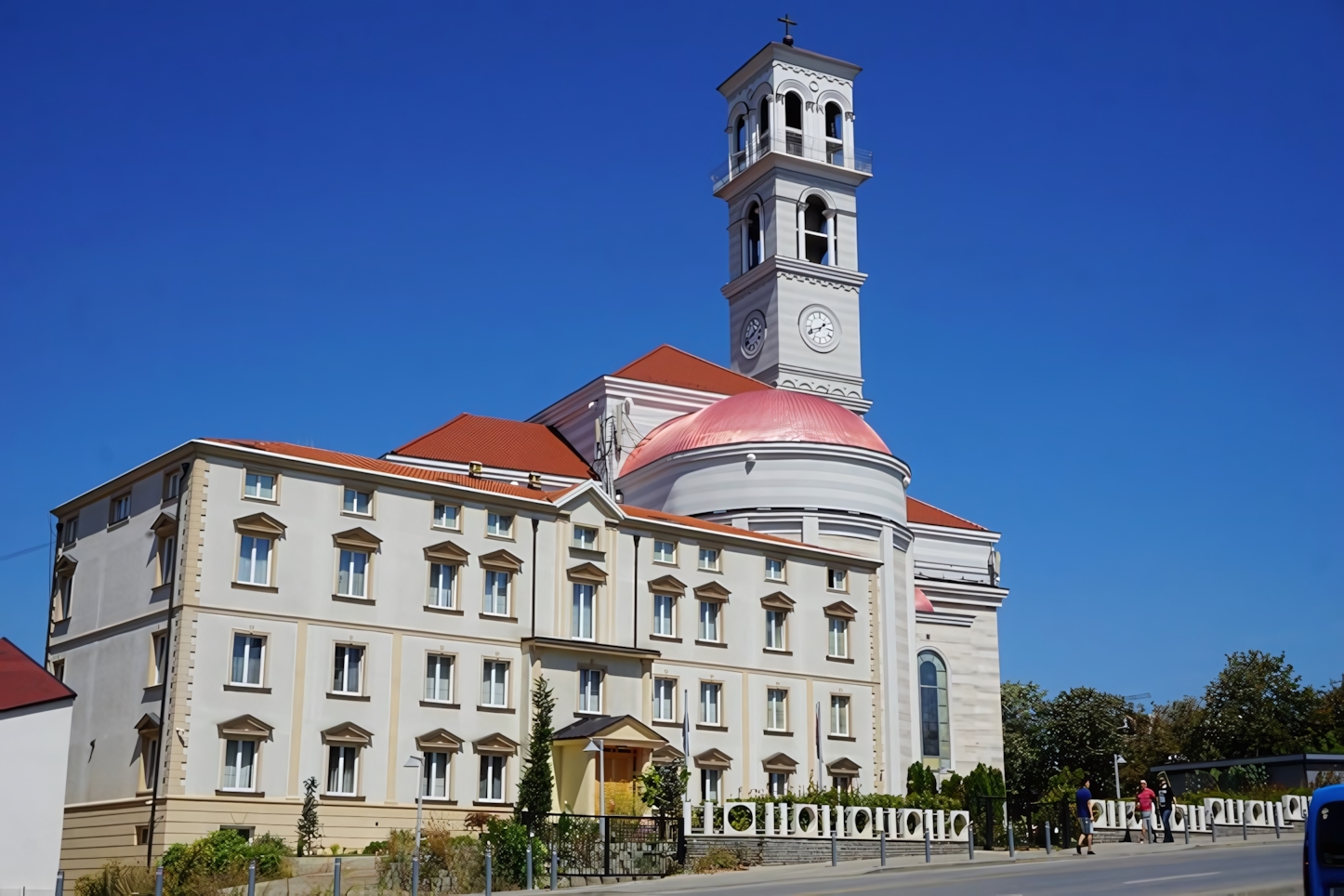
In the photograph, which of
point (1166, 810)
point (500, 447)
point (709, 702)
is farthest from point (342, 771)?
point (500, 447)

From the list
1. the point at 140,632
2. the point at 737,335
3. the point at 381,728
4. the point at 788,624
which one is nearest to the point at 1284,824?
the point at 788,624

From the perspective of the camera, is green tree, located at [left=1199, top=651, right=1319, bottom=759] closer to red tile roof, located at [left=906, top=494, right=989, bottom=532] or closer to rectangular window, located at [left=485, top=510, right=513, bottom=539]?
red tile roof, located at [left=906, top=494, right=989, bottom=532]

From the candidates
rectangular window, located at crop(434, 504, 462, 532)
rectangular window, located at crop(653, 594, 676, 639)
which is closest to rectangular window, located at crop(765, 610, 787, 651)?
rectangular window, located at crop(653, 594, 676, 639)

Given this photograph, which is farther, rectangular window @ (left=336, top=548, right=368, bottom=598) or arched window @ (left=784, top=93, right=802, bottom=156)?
arched window @ (left=784, top=93, right=802, bottom=156)

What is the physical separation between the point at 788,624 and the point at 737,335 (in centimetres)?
3709

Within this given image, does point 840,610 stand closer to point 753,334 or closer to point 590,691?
point 590,691

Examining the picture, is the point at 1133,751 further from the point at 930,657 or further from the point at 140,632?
the point at 140,632

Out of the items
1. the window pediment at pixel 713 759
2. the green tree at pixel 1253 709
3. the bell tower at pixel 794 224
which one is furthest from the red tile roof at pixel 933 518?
the window pediment at pixel 713 759

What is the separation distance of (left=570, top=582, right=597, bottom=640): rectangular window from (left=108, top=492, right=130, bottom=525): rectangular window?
48.3 feet

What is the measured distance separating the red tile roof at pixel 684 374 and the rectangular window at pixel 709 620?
2201 cm

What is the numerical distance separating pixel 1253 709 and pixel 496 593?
191 ft

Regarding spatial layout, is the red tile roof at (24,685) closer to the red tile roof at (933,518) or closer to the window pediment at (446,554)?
the window pediment at (446,554)

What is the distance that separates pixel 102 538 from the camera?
162 feet

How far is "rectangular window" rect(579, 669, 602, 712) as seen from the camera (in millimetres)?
50875
